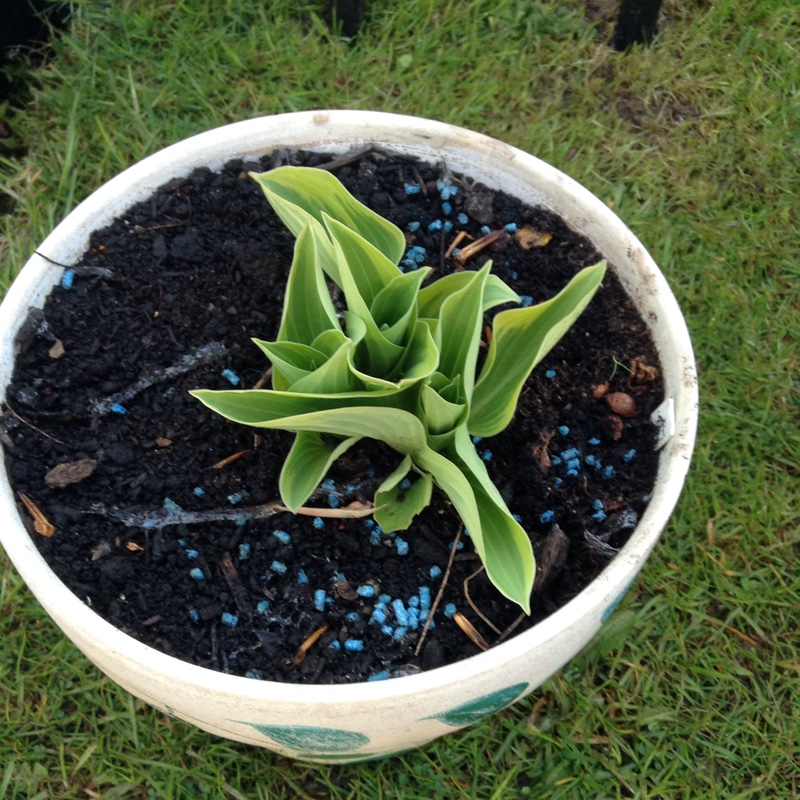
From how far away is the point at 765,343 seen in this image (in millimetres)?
1775

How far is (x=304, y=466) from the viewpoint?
1044mm

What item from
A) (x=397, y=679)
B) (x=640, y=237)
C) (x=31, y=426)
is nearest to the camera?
(x=397, y=679)

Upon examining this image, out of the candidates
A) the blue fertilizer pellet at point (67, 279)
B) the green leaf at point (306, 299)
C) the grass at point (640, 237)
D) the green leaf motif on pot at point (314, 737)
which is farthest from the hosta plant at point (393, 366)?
the grass at point (640, 237)

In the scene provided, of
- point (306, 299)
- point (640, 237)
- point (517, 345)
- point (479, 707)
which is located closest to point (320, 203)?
point (306, 299)

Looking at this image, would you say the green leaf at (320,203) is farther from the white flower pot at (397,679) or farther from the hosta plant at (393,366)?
the white flower pot at (397,679)

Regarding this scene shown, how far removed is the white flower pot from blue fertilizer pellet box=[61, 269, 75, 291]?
15 millimetres

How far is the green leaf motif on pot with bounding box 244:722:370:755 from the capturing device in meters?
0.97

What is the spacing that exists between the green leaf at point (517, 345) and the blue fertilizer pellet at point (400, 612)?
0.78 feet

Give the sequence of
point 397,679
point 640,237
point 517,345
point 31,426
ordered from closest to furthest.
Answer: point 397,679 → point 517,345 → point 31,426 → point 640,237

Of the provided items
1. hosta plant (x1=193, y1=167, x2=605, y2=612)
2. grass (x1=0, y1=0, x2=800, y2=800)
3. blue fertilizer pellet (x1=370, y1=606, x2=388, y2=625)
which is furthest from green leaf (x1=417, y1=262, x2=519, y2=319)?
grass (x1=0, y1=0, x2=800, y2=800)

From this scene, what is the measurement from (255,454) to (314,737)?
1.22 feet

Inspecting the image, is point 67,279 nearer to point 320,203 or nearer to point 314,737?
point 320,203

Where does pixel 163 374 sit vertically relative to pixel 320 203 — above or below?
below

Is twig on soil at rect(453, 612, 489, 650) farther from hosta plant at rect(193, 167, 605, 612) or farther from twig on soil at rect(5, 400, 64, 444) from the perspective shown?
twig on soil at rect(5, 400, 64, 444)
